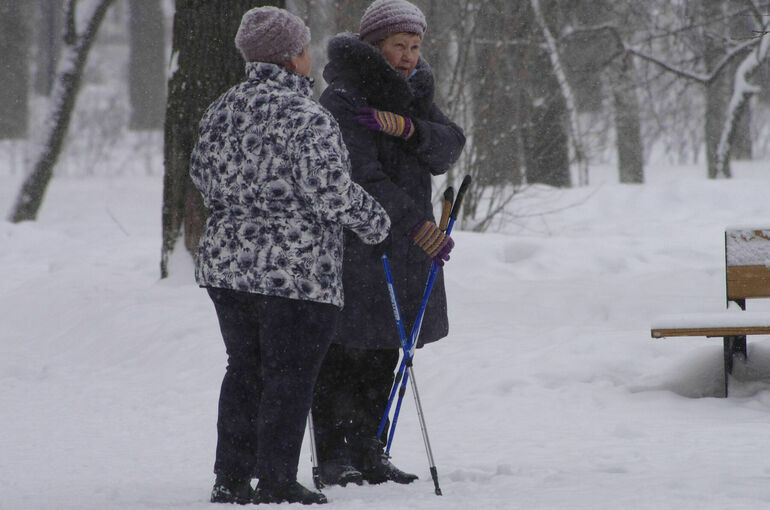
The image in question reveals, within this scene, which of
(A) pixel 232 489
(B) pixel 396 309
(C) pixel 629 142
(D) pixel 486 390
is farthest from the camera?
(C) pixel 629 142

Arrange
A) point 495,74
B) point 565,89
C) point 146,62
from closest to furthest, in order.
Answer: point 495,74 < point 565,89 < point 146,62

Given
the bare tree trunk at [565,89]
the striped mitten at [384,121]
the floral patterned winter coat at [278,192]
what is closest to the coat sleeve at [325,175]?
the floral patterned winter coat at [278,192]

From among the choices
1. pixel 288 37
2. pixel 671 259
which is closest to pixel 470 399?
pixel 288 37

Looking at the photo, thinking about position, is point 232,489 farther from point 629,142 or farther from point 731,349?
point 629,142

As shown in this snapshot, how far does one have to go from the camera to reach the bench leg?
214 inches

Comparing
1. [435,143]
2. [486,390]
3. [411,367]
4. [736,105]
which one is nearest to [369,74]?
[435,143]

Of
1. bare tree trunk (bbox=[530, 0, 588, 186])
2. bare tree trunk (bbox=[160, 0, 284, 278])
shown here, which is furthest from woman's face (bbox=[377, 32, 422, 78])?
bare tree trunk (bbox=[530, 0, 588, 186])

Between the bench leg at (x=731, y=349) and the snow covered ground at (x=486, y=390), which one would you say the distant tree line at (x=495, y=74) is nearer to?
the snow covered ground at (x=486, y=390)

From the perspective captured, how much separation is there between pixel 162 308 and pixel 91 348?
0.61 meters

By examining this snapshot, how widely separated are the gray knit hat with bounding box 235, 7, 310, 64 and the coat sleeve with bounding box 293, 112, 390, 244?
27 cm

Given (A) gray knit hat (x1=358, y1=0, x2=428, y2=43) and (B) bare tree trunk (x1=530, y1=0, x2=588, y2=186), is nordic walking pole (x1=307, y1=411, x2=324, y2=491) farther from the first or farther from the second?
(B) bare tree trunk (x1=530, y1=0, x2=588, y2=186)

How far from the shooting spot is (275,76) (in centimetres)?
358

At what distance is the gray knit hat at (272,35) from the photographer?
354 cm

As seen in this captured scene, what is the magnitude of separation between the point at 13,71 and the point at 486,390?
21.2m
